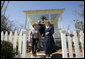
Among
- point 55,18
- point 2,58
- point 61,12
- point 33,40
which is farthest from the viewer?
point 55,18

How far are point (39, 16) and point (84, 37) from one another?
734 cm

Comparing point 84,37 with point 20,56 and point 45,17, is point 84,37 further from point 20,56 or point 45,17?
point 45,17

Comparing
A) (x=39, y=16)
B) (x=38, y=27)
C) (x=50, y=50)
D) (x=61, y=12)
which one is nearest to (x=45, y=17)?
(x=39, y=16)

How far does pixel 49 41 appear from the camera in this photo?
3611mm

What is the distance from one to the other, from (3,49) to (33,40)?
3.95 feet

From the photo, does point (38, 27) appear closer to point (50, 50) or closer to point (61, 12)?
point (50, 50)

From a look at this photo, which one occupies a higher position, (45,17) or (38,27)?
(45,17)

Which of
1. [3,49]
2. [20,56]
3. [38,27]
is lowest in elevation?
[20,56]

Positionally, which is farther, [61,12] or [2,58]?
[61,12]

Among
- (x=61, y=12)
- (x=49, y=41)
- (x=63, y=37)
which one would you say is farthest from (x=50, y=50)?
(x=61, y=12)

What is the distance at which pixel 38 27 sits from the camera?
407 cm

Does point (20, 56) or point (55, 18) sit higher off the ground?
point (55, 18)

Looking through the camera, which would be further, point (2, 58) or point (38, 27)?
point (38, 27)

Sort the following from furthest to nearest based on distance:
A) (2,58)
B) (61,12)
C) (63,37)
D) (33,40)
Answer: (61,12) → (33,40) → (63,37) → (2,58)
